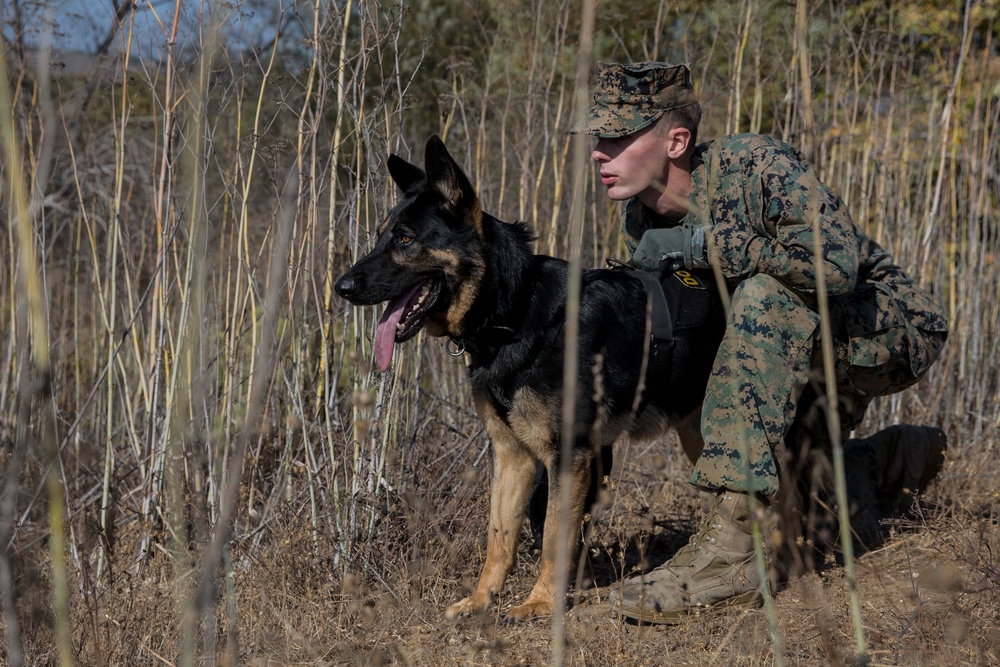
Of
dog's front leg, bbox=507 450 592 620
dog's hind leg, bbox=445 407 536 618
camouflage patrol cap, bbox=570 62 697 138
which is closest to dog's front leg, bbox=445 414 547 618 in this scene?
dog's hind leg, bbox=445 407 536 618

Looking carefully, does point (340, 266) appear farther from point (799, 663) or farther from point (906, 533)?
point (906, 533)

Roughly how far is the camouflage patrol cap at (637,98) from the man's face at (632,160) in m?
0.05

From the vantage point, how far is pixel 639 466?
4066 mm

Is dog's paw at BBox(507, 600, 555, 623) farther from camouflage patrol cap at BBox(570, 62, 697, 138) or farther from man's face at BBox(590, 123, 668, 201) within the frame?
camouflage patrol cap at BBox(570, 62, 697, 138)

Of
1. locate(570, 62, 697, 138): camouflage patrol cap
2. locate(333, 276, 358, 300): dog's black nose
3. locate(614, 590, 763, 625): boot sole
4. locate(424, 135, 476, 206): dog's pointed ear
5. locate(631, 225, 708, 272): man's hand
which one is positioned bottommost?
locate(614, 590, 763, 625): boot sole

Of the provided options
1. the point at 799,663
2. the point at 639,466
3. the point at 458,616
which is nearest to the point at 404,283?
the point at 458,616

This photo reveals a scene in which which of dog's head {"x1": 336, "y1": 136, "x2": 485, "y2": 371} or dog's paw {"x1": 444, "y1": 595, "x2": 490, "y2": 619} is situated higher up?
dog's head {"x1": 336, "y1": 136, "x2": 485, "y2": 371}

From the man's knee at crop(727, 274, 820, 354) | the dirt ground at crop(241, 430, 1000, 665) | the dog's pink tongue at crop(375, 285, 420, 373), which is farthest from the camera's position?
the man's knee at crop(727, 274, 820, 354)

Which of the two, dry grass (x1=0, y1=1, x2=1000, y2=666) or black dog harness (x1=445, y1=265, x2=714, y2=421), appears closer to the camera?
dry grass (x1=0, y1=1, x2=1000, y2=666)

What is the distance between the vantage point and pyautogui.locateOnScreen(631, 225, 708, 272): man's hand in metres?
2.77

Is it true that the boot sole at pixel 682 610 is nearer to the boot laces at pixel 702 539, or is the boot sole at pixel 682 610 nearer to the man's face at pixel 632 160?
the boot laces at pixel 702 539

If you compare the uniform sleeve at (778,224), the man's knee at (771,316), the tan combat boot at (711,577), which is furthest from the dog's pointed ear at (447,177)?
the tan combat boot at (711,577)

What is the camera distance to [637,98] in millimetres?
2828

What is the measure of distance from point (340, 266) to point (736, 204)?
4.67 feet
